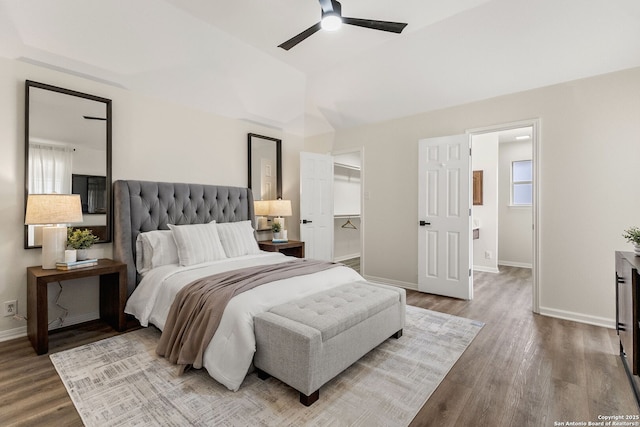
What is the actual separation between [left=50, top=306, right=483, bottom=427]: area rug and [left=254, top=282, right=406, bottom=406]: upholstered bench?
0.39 feet

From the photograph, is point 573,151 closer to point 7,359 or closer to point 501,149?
point 501,149

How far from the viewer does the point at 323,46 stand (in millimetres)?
3602

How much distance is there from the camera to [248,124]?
4664mm

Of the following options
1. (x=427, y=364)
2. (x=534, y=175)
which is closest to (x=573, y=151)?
(x=534, y=175)

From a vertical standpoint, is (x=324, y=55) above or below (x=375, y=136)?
above

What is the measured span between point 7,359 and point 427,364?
3.27m

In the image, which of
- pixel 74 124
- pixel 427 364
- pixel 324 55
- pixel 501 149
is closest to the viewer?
pixel 427 364

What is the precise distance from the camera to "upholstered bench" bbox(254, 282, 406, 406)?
180 centimetres

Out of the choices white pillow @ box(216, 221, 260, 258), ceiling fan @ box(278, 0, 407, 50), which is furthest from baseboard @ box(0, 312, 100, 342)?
ceiling fan @ box(278, 0, 407, 50)

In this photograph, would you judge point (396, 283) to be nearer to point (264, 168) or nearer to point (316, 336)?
point (264, 168)

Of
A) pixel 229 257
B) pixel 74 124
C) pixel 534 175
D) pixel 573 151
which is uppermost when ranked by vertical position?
pixel 74 124

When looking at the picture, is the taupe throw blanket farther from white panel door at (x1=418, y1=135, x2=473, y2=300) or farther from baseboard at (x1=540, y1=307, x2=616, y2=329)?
baseboard at (x1=540, y1=307, x2=616, y2=329)

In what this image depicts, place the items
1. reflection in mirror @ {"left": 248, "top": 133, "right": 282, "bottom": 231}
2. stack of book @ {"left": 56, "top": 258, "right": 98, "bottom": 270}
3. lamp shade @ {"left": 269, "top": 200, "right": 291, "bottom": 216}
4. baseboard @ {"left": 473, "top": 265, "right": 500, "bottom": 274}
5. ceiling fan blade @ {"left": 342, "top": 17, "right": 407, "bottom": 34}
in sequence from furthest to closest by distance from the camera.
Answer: baseboard @ {"left": 473, "top": 265, "right": 500, "bottom": 274} → reflection in mirror @ {"left": 248, "top": 133, "right": 282, "bottom": 231} → lamp shade @ {"left": 269, "top": 200, "right": 291, "bottom": 216} → stack of book @ {"left": 56, "top": 258, "right": 98, "bottom": 270} → ceiling fan blade @ {"left": 342, "top": 17, "right": 407, "bottom": 34}

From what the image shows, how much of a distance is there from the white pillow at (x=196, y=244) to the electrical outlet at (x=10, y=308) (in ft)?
4.65
